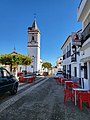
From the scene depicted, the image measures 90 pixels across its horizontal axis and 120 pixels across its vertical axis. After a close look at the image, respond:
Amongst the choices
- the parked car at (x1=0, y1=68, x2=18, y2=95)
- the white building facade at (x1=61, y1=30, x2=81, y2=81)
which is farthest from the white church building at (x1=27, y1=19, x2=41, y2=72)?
the parked car at (x1=0, y1=68, x2=18, y2=95)

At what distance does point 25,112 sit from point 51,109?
49.8 inches

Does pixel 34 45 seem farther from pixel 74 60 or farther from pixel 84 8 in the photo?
pixel 84 8

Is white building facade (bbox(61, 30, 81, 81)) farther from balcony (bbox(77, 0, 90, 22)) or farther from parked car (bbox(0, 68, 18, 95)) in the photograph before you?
parked car (bbox(0, 68, 18, 95))

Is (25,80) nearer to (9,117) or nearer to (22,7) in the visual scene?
(22,7)

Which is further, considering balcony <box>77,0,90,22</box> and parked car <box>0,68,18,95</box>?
balcony <box>77,0,90,22</box>

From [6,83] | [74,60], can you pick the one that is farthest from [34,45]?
[6,83]

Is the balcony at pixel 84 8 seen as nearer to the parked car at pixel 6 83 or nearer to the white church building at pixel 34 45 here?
the parked car at pixel 6 83

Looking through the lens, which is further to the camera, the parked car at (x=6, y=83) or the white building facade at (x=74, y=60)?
the white building facade at (x=74, y=60)

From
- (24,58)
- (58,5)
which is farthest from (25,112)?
(24,58)

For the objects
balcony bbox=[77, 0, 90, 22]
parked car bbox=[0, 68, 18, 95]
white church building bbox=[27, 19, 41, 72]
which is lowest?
parked car bbox=[0, 68, 18, 95]

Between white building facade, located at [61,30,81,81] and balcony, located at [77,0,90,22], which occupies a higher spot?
balcony, located at [77,0,90,22]

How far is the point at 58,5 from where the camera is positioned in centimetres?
1786

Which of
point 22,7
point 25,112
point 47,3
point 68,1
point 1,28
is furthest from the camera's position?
point 1,28

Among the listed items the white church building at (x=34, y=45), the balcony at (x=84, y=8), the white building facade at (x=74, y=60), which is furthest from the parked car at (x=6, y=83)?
the white church building at (x=34, y=45)
